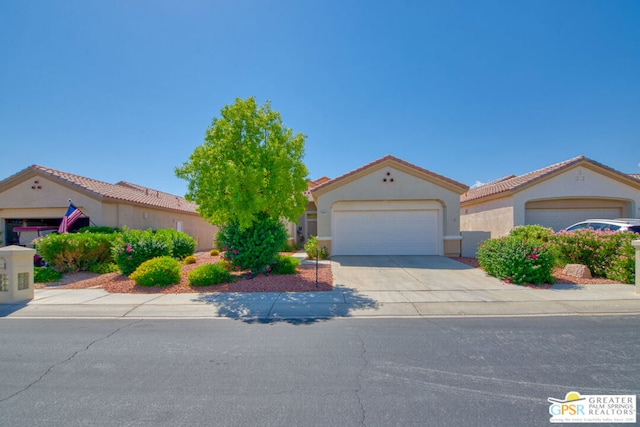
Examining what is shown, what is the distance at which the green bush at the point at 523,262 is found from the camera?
9.21 meters

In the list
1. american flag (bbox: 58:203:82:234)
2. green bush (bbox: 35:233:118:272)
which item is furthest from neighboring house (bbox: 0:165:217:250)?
green bush (bbox: 35:233:118:272)

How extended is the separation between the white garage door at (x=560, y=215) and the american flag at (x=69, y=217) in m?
22.6

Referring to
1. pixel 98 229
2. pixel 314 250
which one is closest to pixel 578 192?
pixel 314 250

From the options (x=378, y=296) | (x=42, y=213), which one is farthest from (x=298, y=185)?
(x=42, y=213)

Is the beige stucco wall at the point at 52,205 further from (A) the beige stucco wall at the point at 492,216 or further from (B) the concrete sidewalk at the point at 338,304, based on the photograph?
(A) the beige stucco wall at the point at 492,216

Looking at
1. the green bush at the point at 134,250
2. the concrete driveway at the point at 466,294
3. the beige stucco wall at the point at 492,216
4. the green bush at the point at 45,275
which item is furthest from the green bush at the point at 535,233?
the green bush at the point at 45,275

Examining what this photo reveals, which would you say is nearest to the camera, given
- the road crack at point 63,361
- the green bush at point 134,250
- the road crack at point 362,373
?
the road crack at point 362,373

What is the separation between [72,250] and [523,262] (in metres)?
15.7

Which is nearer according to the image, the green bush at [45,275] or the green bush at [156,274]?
the green bush at [156,274]

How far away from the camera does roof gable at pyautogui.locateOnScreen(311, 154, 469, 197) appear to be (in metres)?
15.0

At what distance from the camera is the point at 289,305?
749 cm

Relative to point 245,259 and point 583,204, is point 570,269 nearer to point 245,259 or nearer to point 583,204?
point 583,204

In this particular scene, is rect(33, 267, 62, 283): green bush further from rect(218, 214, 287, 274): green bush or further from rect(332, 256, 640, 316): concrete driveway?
rect(332, 256, 640, 316): concrete driveway

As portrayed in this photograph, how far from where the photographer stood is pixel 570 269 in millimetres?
10250
